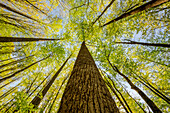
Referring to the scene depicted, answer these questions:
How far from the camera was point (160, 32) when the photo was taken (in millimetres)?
6766

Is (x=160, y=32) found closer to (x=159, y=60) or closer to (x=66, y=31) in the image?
(x=159, y=60)

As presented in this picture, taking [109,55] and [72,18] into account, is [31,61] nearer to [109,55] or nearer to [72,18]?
[72,18]

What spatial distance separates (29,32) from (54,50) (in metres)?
3.01

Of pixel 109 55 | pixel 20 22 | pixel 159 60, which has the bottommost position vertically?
pixel 159 60

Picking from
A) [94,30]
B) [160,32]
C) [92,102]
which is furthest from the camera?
[94,30]

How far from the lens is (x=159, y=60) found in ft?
26.3

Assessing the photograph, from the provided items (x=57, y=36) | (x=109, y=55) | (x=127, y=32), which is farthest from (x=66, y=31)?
(x=127, y=32)

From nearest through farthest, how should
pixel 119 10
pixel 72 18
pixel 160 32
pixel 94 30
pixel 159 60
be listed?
pixel 119 10, pixel 160 32, pixel 94 30, pixel 159 60, pixel 72 18

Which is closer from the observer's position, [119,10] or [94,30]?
[119,10]

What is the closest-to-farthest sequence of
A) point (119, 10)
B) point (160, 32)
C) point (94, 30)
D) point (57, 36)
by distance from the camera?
point (119, 10) → point (160, 32) → point (94, 30) → point (57, 36)

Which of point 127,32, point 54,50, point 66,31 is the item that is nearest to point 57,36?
point 66,31

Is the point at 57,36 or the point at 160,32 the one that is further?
the point at 57,36

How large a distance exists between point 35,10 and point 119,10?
734 centimetres

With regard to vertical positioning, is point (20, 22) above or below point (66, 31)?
above
